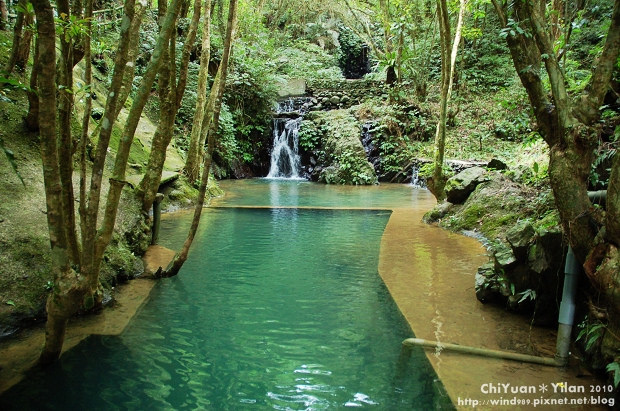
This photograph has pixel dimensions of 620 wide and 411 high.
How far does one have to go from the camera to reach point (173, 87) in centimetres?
591

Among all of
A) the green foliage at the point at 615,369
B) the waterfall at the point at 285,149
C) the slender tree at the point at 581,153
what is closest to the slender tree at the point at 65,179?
the slender tree at the point at 581,153

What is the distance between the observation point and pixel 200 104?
11.1 meters

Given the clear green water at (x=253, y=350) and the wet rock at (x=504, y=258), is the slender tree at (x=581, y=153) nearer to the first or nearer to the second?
the wet rock at (x=504, y=258)

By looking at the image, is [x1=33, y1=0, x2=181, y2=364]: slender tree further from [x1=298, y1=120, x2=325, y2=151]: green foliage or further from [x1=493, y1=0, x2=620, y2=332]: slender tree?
[x1=298, y1=120, x2=325, y2=151]: green foliage

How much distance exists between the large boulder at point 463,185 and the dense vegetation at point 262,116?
63 centimetres

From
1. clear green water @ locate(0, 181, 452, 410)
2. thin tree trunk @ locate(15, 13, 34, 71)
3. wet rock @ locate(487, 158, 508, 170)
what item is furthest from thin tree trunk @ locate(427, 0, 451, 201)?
thin tree trunk @ locate(15, 13, 34, 71)

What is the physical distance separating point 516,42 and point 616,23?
0.82 m

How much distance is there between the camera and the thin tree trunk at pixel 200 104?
10.6 meters

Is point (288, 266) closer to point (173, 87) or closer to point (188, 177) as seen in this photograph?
point (173, 87)

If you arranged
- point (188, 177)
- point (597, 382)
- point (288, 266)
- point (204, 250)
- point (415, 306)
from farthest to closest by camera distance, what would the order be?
point (188, 177)
point (204, 250)
point (288, 266)
point (415, 306)
point (597, 382)

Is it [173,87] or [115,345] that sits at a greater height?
[173,87]

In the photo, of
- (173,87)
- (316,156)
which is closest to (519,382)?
(173,87)

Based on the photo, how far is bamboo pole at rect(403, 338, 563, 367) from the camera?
3193 millimetres

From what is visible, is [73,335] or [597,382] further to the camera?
[73,335]
